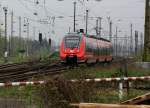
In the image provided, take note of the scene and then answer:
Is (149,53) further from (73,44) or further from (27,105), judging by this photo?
(27,105)

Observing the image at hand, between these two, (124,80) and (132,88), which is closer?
(124,80)

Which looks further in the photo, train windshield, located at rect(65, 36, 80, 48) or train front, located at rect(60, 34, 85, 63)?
train windshield, located at rect(65, 36, 80, 48)

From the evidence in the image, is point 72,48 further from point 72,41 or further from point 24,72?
point 24,72

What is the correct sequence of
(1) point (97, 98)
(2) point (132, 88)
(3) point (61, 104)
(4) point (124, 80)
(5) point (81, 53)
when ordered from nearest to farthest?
(3) point (61, 104)
(1) point (97, 98)
(4) point (124, 80)
(2) point (132, 88)
(5) point (81, 53)

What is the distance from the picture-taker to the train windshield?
42.1m

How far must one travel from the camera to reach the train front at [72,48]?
41656 mm

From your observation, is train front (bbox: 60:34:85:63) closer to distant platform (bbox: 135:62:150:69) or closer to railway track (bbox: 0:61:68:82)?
railway track (bbox: 0:61:68:82)

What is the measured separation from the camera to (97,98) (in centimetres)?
1272

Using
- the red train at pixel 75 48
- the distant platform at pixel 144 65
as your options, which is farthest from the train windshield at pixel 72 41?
the distant platform at pixel 144 65

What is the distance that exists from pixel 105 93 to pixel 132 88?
2.91 m

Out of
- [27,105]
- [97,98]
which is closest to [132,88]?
[97,98]

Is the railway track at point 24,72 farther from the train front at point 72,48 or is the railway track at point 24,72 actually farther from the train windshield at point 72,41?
the train windshield at point 72,41

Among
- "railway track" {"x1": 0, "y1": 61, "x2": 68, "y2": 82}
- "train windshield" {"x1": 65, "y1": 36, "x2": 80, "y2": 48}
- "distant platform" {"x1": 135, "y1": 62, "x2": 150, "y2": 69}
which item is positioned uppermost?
"train windshield" {"x1": 65, "y1": 36, "x2": 80, "y2": 48}

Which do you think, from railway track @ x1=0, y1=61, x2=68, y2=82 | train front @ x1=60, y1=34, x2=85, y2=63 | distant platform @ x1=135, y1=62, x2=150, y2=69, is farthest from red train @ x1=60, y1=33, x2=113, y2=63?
distant platform @ x1=135, y1=62, x2=150, y2=69
